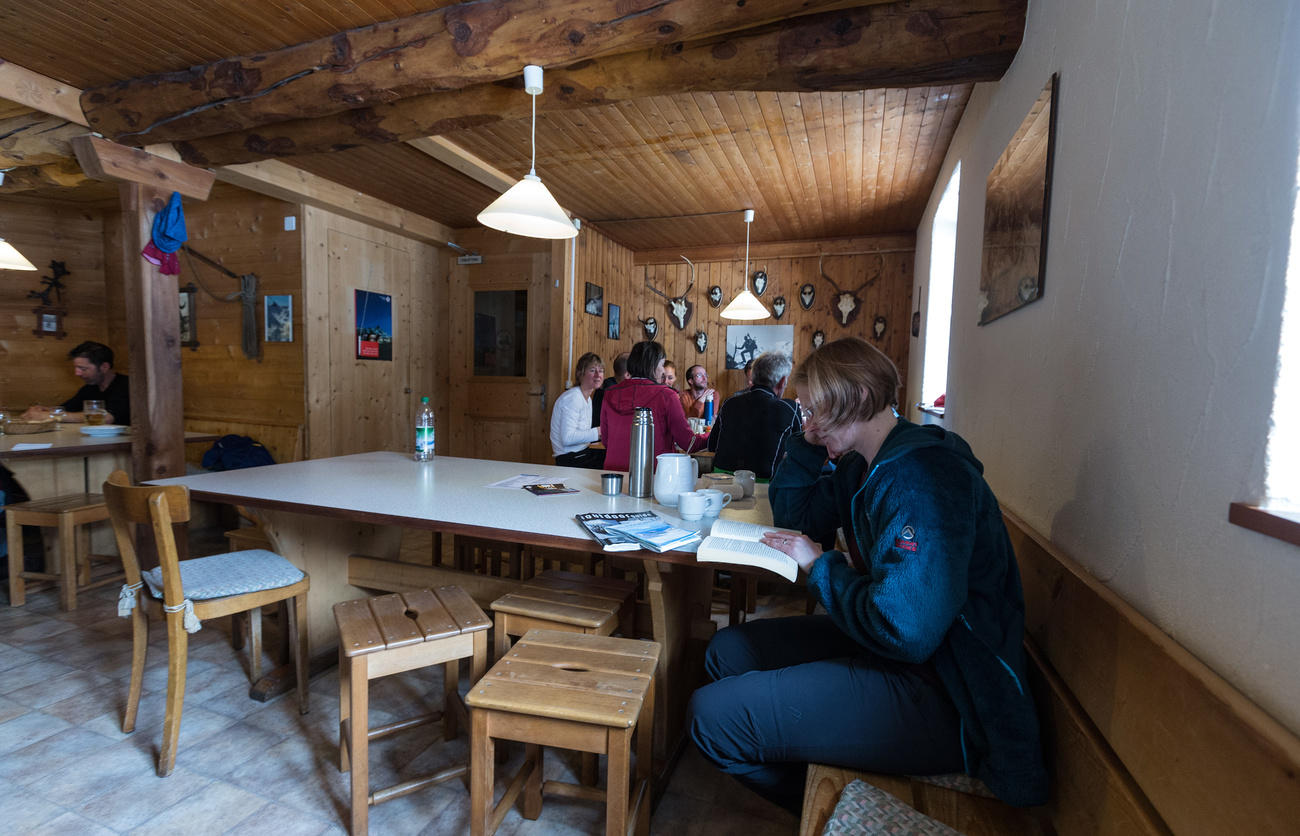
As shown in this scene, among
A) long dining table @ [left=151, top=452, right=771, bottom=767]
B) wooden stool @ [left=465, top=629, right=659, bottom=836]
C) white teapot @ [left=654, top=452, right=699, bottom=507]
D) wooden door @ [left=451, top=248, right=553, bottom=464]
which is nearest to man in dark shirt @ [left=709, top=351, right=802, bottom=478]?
long dining table @ [left=151, top=452, right=771, bottom=767]

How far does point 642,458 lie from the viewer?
2014 mm

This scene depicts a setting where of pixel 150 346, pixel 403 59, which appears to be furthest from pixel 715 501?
pixel 150 346

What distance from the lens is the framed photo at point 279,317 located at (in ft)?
15.6

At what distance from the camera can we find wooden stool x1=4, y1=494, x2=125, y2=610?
2916 mm

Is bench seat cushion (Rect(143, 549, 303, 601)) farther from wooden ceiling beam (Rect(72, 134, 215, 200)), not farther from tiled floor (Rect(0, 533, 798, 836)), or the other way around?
wooden ceiling beam (Rect(72, 134, 215, 200))

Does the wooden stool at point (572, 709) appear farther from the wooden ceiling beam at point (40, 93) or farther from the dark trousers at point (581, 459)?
the wooden ceiling beam at point (40, 93)

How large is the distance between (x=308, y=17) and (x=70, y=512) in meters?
2.69

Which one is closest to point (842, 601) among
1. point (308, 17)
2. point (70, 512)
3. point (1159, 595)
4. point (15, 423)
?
point (1159, 595)

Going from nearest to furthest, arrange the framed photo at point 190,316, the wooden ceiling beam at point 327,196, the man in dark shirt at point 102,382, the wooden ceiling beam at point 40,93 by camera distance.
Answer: the wooden ceiling beam at point 40,93, the wooden ceiling beam at point 327,196, the man in dark shirt at point 102,382, the framed photo at point 190,316

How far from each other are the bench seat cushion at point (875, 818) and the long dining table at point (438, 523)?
1.78 feet

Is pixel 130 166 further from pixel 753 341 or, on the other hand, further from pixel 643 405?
pixel 753 341

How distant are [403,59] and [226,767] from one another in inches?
104

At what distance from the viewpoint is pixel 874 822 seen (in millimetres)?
1014

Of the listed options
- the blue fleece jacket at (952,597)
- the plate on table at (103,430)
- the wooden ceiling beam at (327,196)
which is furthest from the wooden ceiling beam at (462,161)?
the blue fleece jacket at (952,597)
